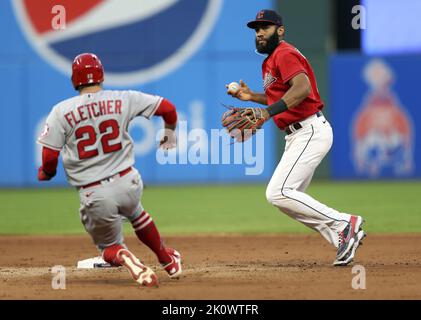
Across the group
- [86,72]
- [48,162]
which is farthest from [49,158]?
[86,72]

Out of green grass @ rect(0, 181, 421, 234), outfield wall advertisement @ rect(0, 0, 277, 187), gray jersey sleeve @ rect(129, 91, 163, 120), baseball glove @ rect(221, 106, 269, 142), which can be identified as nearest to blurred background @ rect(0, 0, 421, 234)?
outfield wall advertisement @ rect(0, 0, 277, 187)

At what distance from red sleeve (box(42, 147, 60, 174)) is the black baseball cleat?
7.30 ft

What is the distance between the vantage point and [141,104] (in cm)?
546

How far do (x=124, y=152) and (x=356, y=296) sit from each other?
172 centimetres

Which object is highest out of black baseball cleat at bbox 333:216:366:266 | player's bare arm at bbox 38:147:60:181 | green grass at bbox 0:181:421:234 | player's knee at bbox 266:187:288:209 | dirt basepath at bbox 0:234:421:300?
player's bare arm at bbox 38:147:60:181

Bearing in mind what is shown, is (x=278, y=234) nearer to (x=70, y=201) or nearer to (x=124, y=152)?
(x=124, y=152)

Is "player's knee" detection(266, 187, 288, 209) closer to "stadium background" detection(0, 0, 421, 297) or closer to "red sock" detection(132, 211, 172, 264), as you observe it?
"red sock" detection(132, 211, 172, 264)

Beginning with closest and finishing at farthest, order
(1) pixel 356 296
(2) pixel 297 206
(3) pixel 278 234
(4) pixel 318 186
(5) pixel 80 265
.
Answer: (1) pixel 356 296, (2) pixel 297 206, (5) pixel 80 265, (3) pixel 278 234, (4) pixel 318 186

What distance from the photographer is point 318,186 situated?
1511cm

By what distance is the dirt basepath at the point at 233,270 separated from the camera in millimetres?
5184

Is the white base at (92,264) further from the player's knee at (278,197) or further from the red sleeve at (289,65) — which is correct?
the red sleeve at (289,65)

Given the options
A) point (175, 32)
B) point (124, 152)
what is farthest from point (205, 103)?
point (124, 152)

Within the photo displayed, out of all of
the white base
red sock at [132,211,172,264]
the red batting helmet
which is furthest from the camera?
the white base

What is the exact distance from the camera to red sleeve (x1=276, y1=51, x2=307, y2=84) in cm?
620
